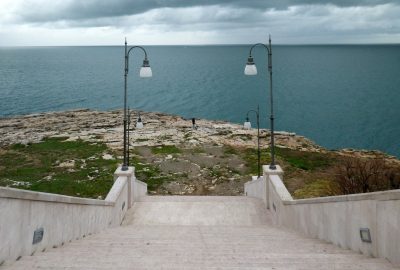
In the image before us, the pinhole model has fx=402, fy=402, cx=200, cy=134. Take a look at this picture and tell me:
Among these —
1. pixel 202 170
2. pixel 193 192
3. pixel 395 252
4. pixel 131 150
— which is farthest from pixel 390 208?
pixel 131 150

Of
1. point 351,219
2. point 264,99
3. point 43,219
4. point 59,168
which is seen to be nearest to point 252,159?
point 59,168

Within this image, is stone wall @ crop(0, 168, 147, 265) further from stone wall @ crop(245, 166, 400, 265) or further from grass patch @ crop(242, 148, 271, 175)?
grass patch @ crop(242, 148, 271, 175)

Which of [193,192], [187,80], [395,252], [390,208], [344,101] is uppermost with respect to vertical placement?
[187,80]

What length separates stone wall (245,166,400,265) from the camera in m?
6.70

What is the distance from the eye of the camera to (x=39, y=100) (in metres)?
103

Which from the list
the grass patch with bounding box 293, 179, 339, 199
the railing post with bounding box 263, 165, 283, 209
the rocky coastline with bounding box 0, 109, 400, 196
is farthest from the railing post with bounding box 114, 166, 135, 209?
the grass patch with bounding box 293, 179, 339, 199

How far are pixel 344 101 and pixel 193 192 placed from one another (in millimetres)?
89710

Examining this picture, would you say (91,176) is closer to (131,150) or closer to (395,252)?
(131,150)

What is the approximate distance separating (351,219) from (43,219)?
6.36 metres

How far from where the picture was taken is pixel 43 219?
321 inches

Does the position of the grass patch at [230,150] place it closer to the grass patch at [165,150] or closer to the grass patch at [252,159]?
the grass patch at [252,159]

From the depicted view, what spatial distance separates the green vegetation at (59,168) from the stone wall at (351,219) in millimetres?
15417

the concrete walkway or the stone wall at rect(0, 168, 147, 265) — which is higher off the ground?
the stone wall at rect(0, 168, 147, 265)

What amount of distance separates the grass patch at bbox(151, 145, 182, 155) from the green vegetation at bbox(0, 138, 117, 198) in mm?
4095
